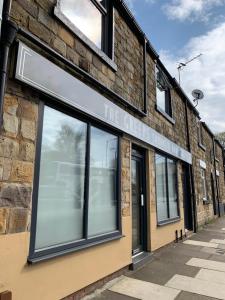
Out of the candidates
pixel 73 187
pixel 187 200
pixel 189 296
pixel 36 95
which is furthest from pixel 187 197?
pixel 36 95

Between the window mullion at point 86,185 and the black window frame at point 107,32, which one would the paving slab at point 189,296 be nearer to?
the window mullion at point 86,185

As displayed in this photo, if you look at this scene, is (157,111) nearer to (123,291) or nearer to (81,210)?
(81,210)

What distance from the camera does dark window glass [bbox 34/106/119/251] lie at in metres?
3.57

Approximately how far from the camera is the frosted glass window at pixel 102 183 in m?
4.54

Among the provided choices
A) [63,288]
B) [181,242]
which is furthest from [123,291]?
[181,242]

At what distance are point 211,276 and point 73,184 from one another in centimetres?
314

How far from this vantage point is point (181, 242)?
321 inches

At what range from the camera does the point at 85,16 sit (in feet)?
16.4

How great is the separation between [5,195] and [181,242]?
6.60 meters

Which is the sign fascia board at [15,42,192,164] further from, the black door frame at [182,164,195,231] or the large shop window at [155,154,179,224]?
the black door frame at [182,164,195,231]

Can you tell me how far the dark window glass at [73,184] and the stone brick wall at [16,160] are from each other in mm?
272

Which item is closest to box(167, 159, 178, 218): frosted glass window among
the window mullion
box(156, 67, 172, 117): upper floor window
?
box(156, 67, 172, 117): upper floor window

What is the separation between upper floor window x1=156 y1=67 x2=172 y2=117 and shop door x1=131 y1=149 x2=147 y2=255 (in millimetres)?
2454

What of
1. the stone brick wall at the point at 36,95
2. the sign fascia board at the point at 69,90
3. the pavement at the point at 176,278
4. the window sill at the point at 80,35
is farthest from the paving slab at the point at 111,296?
the window sill at the point at 80,35
